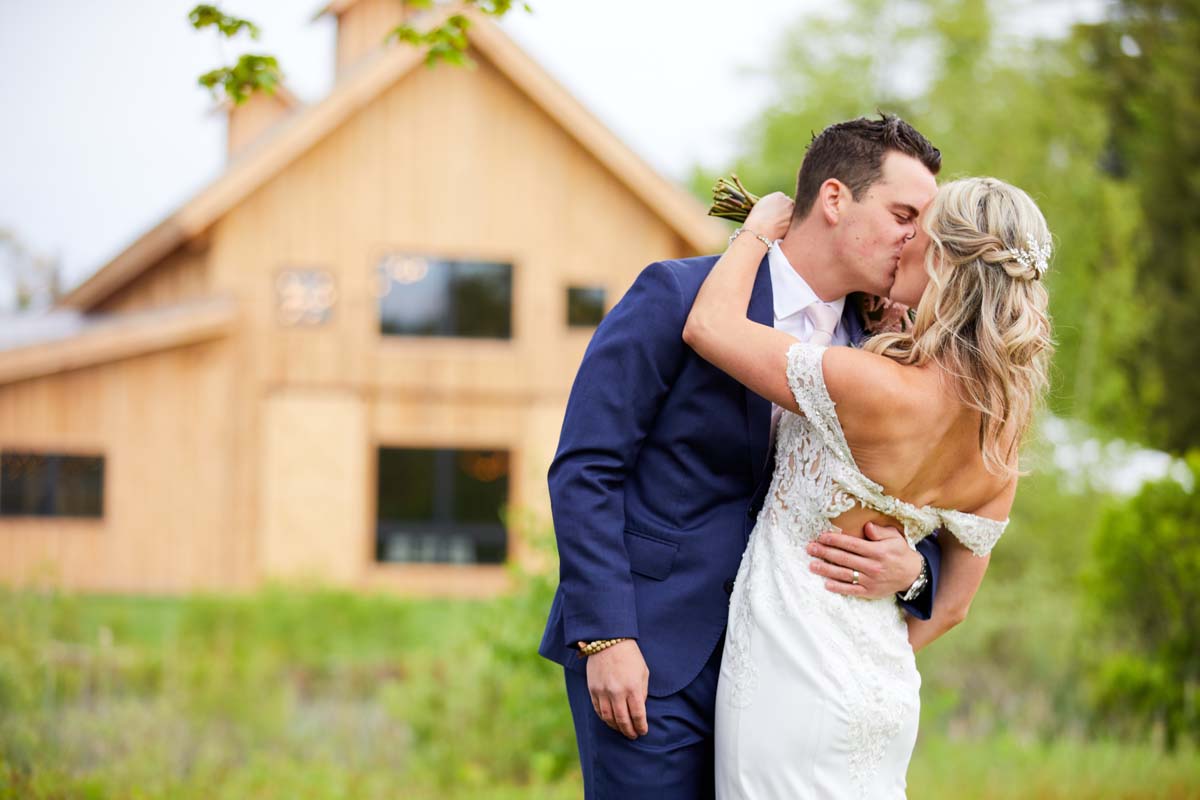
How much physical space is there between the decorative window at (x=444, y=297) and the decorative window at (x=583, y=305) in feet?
2.94

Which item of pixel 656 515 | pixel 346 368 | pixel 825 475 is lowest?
pixel 656 515

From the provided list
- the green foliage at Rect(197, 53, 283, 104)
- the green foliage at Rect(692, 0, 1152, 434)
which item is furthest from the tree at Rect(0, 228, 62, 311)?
the green foliage at Rect(197, 53, 283, 104)

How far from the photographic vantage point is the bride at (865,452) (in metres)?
2.97

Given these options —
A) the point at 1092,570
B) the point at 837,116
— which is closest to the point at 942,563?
the point at 1092,570

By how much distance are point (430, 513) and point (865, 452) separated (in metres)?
15.3

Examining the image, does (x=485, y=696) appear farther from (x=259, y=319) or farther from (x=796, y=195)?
(x=259, y=319)

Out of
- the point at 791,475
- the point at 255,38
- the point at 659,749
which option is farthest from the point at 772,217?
the point at 255,38

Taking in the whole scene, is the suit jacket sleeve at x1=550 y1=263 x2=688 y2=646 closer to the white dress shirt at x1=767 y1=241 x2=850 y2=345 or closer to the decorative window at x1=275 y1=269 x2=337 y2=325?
the white dress shirt at x1=767 y1=241 x2=850 y2=345

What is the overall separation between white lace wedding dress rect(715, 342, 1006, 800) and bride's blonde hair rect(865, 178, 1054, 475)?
0.28m

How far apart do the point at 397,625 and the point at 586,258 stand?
287 inches

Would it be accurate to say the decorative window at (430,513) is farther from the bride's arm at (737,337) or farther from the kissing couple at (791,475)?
the bride's arm at (737,337)

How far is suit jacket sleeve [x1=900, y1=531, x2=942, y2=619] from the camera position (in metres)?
3.34

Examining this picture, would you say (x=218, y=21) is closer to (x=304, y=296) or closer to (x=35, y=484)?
(x=304, y=296)

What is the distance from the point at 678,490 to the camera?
3.11 metres
